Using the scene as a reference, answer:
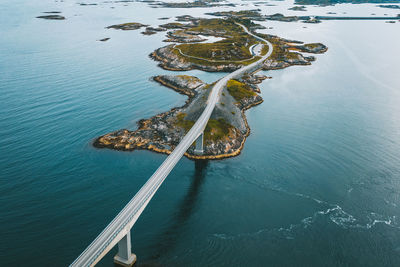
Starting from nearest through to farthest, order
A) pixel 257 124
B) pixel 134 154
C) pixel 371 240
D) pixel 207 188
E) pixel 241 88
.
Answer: pixel 371 240 → pixel 207 188 → pixel 134 154 → pixel 257 124 → pixel 241 88

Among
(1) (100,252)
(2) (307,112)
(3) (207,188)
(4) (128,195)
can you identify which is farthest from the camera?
(2) (307,112)

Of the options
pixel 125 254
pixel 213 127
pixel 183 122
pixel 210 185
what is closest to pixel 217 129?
pixel 213 127

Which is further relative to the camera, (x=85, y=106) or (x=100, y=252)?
(x=85, y=106)

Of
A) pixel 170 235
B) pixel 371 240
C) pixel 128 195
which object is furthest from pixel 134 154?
pixel 371 240

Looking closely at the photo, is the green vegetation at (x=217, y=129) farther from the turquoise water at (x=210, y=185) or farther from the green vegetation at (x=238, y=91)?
the green vegetation at (x=238, y=91)

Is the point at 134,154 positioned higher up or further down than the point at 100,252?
further down

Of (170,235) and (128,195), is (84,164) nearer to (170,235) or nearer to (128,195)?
(128,195)

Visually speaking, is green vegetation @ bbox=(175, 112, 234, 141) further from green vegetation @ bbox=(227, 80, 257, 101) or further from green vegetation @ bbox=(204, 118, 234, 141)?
green vegetation @ bbox=(227, 80, 257, 101)
